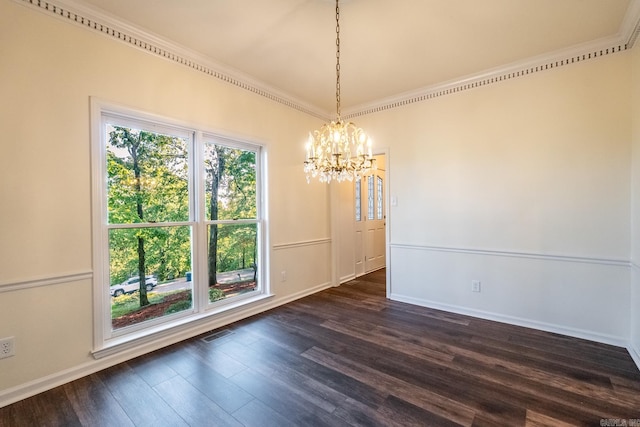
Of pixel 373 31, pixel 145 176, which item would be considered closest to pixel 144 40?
pixel 145 176

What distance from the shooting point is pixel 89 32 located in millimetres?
2160

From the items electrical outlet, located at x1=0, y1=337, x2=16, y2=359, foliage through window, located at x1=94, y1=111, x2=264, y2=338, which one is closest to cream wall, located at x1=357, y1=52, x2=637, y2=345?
foliage through window, located at x1=94, y1=111, x2=264, y2=338

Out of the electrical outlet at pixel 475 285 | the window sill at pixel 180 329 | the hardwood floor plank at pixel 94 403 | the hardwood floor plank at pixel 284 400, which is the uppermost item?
the electrical outlet at pixel 475 285

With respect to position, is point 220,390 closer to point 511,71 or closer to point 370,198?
point 511,71

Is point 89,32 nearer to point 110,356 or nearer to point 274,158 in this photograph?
point 274,158

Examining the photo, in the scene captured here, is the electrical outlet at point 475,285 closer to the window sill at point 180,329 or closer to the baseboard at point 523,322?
the baseboard at point 523,322

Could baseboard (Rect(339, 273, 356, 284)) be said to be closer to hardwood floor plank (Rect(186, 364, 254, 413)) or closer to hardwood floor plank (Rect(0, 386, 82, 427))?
hardwood floor plank (Rect(186, 364, 254, 413))

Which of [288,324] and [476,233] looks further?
[476,233]

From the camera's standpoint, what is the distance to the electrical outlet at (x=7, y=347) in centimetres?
181

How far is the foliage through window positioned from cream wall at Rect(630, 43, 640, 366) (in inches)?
146

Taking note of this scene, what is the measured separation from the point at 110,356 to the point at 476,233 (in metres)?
3.83

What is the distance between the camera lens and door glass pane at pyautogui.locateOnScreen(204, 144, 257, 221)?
3055 millimetres

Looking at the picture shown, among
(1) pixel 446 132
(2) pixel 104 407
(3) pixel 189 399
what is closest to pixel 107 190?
(2) pixel 104 407

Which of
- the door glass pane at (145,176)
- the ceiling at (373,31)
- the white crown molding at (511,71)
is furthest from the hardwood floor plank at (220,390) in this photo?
the white crown molding at (511,71)
